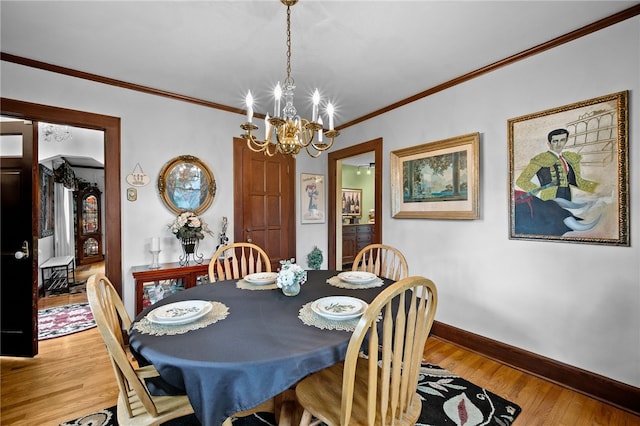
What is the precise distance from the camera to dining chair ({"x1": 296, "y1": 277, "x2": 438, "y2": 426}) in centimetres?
98

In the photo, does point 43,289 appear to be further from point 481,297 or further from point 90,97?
point 481,297

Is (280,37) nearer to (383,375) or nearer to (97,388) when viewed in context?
(383,375)

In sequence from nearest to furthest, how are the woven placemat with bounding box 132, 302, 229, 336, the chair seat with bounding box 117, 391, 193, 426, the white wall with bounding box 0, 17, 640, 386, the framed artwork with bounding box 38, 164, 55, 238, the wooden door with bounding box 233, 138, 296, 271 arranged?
the chair seat with bounding box 117, 391, 193, 426, the woven placemat with bounding box 132, 302, 229, 336, the white wall with bounding box 0, 17, 640, 386, the wooden door with bounding box 233, 138, 296, 271, the framed artwork with bounding box 38, 164, 55, 238

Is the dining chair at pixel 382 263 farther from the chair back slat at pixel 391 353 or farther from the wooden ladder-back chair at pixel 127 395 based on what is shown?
the wooden ladder-back chair at pixel 127 395

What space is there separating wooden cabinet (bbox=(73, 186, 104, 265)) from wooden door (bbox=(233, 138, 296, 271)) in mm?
5736

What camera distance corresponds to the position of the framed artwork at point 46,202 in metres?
4.91

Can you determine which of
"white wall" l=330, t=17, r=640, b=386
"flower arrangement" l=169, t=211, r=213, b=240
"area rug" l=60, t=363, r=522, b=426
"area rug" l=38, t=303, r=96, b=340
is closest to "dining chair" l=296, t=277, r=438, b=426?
"area rug" l=60, t=363, r=522, b=426

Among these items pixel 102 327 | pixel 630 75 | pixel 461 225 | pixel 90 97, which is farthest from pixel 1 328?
pixel 630 75

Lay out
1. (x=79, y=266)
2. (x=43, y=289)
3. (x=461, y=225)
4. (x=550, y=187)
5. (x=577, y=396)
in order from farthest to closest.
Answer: (x=79, y=266) < (x=43, y=289) < (x=461, y=225) < (x=550, y=187) < (x=577, y=396)

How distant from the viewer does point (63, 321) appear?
3.35 m

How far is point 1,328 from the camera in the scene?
252 centimetres

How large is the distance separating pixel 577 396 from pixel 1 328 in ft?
15.4

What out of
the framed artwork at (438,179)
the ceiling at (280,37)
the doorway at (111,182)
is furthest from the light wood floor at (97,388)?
the ceiling at (280,37)

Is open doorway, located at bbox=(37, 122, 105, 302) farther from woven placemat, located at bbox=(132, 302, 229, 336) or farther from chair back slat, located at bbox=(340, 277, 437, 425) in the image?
chair back slat, located at bbox=(340, 277, 437, 425)
